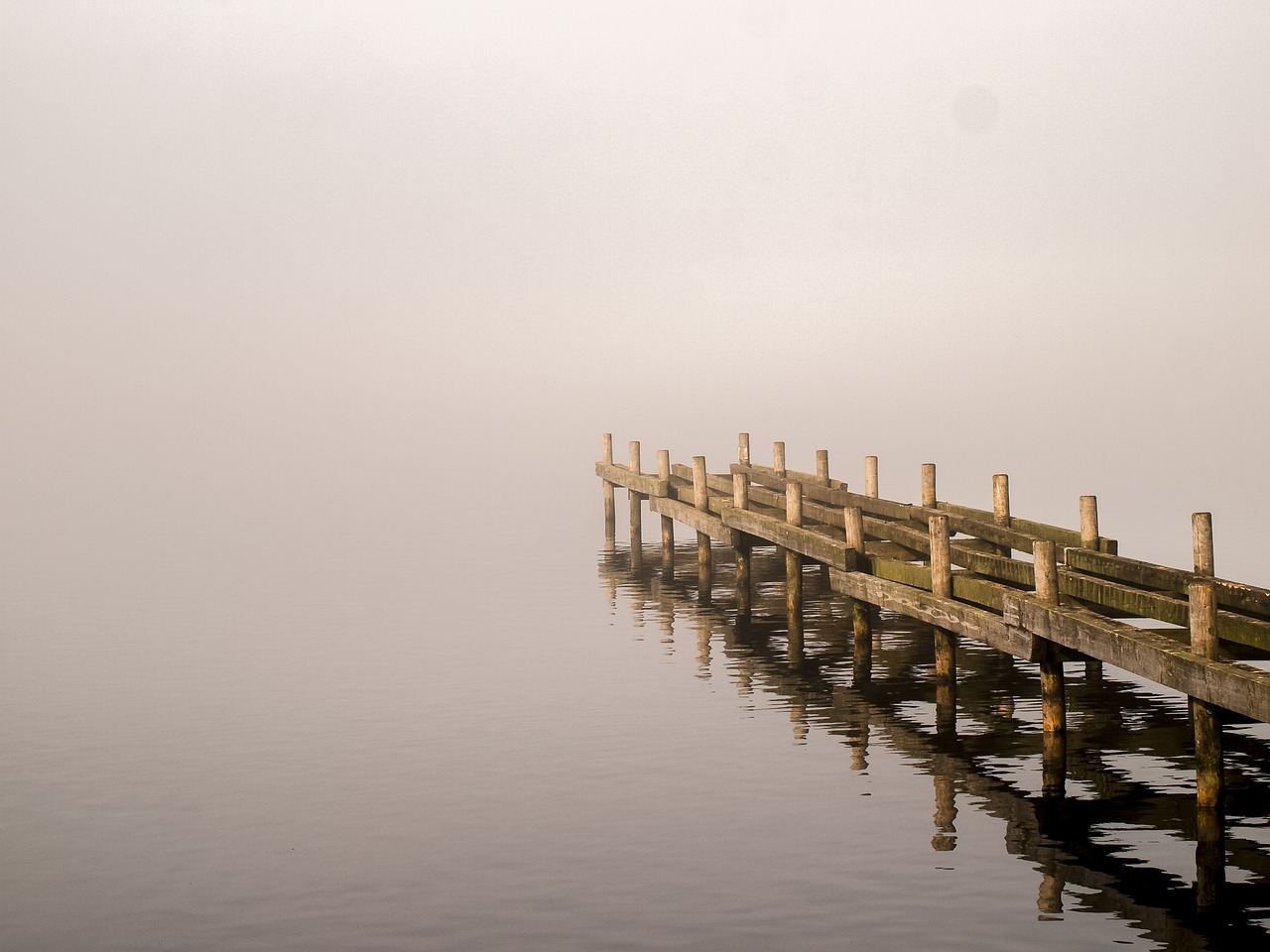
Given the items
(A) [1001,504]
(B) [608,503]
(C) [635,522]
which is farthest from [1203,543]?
(B) [608,503]

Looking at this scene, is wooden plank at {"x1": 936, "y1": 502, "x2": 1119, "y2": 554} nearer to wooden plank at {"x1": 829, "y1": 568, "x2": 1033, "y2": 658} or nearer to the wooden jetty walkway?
the wooden jetty walkway

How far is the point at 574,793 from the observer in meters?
16.6

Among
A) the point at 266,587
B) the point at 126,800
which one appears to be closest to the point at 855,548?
the point at 126,800

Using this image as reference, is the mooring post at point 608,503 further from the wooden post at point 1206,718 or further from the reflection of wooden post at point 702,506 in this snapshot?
the wooden post at point 1206,718

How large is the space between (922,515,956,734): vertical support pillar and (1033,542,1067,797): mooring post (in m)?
1.69

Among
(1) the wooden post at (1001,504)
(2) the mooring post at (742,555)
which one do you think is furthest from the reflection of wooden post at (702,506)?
(1) the wooden post at (1001,504)

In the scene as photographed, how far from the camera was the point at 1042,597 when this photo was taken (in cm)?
1680

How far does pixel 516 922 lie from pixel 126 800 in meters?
5.88

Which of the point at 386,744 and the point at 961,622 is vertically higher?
the point at 961,622

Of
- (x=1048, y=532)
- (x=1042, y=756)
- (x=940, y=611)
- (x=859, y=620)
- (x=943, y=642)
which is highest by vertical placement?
(x=1048, y=532)

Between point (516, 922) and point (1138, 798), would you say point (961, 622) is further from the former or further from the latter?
point (516, 922)

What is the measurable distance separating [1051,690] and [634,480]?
20.9m

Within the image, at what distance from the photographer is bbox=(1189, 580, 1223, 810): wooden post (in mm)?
13898

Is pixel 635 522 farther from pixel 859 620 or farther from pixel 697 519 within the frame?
pixel 859 620
